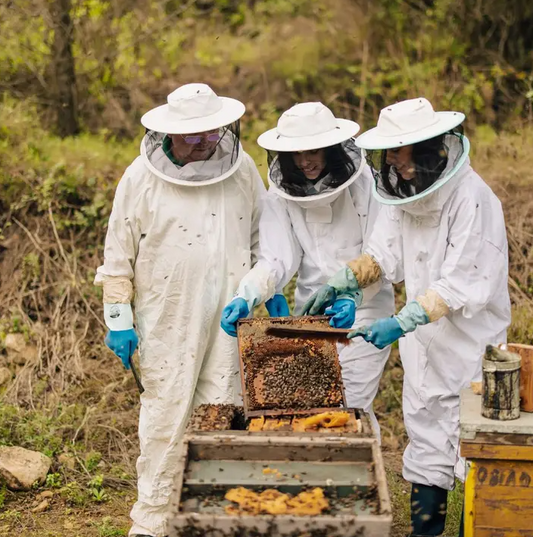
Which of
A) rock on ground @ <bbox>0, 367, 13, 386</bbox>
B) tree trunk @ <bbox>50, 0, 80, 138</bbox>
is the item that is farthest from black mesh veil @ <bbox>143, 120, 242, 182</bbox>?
tree trunk @ <bbox>50, 0, 80, 138</bbox>

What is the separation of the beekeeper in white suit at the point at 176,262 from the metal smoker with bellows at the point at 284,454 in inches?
20.3

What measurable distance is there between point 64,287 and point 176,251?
268 cm

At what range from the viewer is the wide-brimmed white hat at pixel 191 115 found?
401cm

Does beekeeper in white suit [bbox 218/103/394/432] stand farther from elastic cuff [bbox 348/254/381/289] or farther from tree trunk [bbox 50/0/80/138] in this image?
tree trunk [bbox 50/0/80/138]

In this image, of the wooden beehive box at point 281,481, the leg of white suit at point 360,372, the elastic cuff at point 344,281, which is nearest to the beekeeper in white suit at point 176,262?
the elastic cuff at point 344,281

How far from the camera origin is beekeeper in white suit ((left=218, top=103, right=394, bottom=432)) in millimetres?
4121

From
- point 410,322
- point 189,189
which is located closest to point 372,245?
point 410,322

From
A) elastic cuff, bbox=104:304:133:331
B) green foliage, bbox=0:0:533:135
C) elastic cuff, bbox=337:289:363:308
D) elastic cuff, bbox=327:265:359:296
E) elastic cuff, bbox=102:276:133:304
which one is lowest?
green foliage, bbox=0:0:533:135

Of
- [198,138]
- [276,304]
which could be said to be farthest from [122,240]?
[276,304]

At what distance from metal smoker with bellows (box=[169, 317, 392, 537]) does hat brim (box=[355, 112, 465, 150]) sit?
82cm

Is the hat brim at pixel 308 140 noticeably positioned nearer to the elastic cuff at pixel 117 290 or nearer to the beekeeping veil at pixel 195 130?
the beekeeping veil at pixel 195 130

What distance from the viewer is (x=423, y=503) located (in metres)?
4.15

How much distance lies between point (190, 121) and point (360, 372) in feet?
5.16

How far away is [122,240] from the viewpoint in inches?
167
